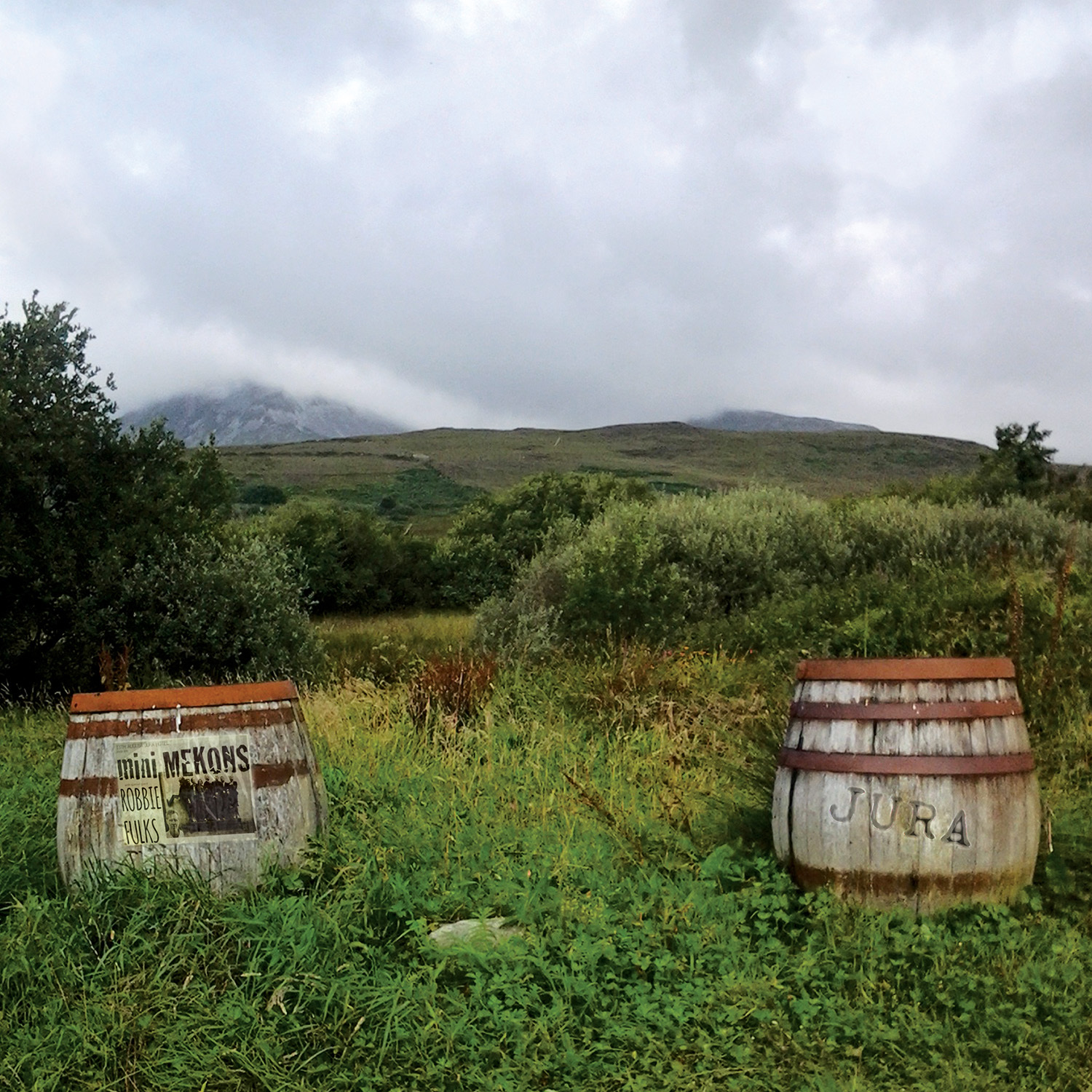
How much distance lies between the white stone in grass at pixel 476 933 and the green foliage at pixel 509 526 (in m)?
26.6

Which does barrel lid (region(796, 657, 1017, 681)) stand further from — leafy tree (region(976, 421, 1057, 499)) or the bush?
leafy tree (region(976, 421, 1057, 499))

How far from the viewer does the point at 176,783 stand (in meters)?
4.57

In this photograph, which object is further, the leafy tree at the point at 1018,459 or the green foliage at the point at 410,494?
the green foliage at the point at 410,494

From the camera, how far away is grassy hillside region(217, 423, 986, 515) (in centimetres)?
7844

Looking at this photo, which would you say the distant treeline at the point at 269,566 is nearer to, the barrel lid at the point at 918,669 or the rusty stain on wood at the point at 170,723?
the barrel lid at the point at 918,669

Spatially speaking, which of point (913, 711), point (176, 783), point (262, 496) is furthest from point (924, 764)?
point (262, 496)

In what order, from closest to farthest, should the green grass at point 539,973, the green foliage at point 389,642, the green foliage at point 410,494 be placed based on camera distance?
the green grass at point 539,973
the green foliage at point 389,642
the green foliage at point 410,494

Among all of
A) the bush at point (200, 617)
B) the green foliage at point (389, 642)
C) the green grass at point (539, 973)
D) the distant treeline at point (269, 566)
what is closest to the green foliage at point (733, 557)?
the distant treeline at point (269, 566)

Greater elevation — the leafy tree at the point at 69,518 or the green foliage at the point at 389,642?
the leafy tree at the point at 69,518

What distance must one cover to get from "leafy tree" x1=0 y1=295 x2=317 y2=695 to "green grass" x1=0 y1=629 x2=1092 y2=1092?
766 cm

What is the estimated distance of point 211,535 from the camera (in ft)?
48.7

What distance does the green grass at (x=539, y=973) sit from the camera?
381 centimetres

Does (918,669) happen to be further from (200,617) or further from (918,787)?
(200,617)

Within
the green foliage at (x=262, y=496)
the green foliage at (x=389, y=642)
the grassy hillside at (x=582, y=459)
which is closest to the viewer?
the green foliage at (x=389, y=642)
